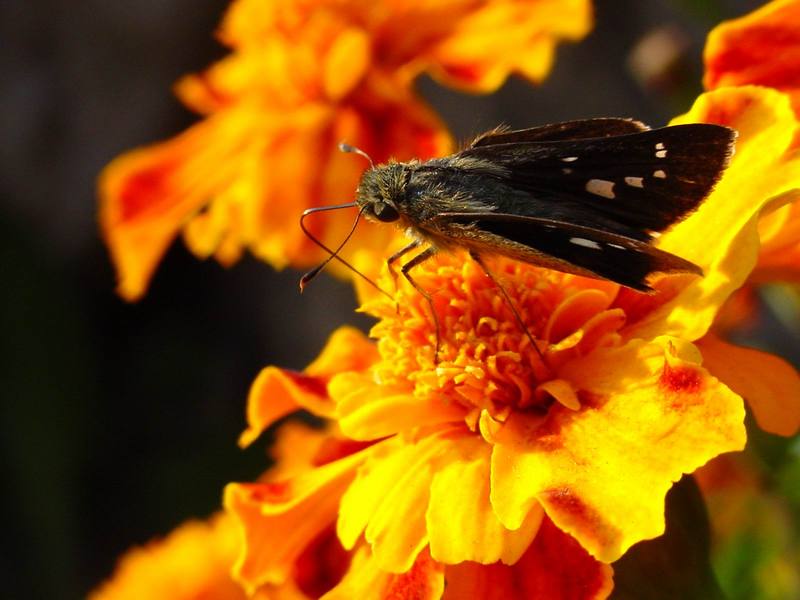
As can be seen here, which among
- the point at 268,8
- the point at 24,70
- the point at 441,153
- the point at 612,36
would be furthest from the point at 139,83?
the point at 441,153

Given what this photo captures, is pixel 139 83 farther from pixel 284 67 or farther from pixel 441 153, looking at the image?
pixel 441 153

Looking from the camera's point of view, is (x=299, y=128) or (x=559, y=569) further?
(x=299, y=128)

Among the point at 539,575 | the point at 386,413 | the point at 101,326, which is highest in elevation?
the point at 386,413

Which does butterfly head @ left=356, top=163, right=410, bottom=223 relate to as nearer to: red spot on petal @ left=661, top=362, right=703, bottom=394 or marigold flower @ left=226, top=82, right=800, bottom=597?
marigold flower @ left=226, top=82, right=800, bottom=597

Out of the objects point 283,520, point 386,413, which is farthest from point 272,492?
point 386,413

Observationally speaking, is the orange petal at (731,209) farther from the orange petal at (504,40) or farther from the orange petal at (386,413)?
the orange petal at (504,40)

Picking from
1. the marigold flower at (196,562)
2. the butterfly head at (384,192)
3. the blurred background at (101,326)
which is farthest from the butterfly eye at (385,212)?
the blurred background at (101,326)

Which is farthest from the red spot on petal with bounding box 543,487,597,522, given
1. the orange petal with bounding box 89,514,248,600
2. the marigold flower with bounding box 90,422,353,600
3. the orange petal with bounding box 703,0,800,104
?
the orange petal with bounding box 89,514,248,600

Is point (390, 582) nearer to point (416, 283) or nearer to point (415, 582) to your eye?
point (415, 582)
